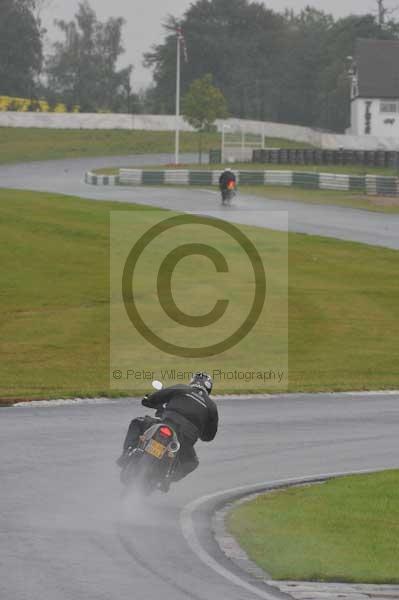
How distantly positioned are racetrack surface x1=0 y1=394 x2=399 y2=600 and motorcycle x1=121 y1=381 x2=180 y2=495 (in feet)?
1.01

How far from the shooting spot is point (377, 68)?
11731cm

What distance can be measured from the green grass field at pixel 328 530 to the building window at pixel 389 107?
102 metres

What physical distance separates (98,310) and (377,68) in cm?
9075

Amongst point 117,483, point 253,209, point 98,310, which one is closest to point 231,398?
point 117,483

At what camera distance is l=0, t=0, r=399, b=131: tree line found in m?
141

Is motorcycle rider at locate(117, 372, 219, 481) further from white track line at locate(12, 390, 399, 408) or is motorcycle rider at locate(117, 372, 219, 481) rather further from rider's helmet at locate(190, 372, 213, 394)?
white track line at locate(12, 390, 399, 408)

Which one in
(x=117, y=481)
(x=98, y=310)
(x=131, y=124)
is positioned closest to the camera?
(x=117, y=481)

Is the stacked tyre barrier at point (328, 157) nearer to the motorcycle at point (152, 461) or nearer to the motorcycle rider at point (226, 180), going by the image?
the motorcycle rider at point (226, 180)

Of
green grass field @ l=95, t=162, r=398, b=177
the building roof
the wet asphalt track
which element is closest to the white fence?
the building roof

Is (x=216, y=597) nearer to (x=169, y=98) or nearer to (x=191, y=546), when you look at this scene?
(x=191, y=546)

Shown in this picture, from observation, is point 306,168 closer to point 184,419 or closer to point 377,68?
point 377,68

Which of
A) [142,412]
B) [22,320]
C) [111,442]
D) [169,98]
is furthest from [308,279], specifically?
[169,98]

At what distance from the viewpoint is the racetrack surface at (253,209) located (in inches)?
1918

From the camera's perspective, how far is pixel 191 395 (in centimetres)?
1382
